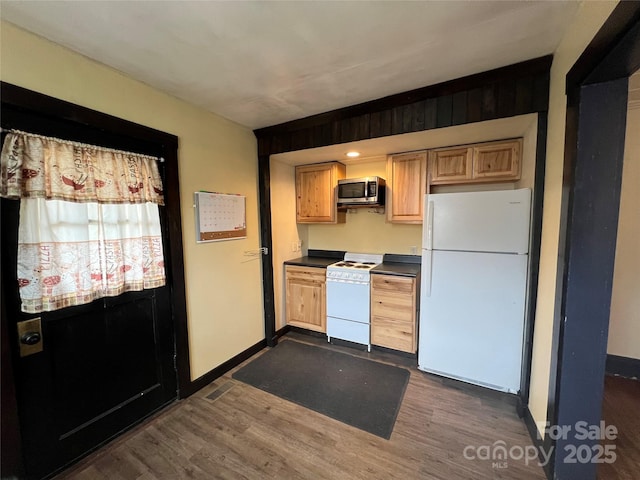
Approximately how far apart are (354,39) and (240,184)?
1.66 m

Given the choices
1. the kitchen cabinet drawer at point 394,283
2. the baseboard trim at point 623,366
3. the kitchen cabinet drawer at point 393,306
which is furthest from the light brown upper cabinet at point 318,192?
the baseboard trim at point 623,366

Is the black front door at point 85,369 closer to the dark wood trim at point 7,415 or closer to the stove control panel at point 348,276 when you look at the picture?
the dark wood trim at point 7,415

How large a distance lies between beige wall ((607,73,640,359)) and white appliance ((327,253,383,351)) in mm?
2212

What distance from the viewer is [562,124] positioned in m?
1.46

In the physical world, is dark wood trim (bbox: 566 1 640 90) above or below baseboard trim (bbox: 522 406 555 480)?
above

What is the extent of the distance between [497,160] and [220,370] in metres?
3.24

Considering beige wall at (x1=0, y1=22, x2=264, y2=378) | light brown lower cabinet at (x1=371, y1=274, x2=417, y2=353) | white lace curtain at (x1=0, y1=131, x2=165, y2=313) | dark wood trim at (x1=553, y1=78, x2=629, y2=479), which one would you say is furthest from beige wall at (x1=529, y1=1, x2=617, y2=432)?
white lace curtain at (x1=0, y1=131, x2=165, y2=313)

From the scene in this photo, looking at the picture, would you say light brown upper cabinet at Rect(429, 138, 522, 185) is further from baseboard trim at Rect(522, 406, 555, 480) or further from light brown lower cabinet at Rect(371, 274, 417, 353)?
baseboard trim at Rect(522, 406, 555, 480)

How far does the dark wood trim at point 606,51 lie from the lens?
903mm

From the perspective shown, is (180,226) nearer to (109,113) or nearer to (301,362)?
(109,113)

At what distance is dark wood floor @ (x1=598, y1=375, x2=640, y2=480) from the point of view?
1.51 metres

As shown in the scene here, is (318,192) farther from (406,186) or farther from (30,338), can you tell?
(30,338)

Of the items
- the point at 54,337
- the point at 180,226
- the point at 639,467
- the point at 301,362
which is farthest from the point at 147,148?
the point at 639,467

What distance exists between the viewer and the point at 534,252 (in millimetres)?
1818
